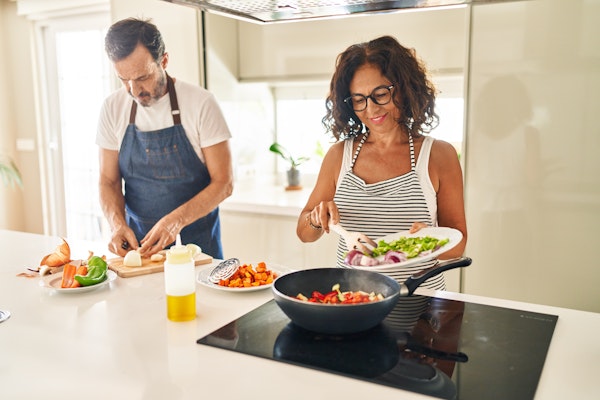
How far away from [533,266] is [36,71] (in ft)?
12.2

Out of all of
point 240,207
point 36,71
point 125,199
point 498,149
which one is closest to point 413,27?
point 498,149

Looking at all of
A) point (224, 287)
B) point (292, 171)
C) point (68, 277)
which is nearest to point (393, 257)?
point (224, 287)

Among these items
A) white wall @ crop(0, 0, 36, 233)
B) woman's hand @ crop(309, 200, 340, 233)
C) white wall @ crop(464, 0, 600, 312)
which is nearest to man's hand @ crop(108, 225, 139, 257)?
woman's hand @ crop(309, 200, 340, 233)

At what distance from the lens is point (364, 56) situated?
72.9 inches

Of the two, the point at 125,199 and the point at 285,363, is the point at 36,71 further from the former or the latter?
the point at 285,363

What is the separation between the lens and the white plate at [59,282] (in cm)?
150

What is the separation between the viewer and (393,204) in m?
1.79

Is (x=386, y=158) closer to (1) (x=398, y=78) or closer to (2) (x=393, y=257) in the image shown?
(1) (x=398, y=78)

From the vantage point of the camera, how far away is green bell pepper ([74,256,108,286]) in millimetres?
1530

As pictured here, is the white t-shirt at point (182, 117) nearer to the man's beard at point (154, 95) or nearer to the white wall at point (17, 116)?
the man's beard at point (154, 95)

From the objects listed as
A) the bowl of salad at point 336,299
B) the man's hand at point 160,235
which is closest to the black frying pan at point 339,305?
the bowl of salad at point 336,299

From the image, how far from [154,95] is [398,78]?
96 centimetres

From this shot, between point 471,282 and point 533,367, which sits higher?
point 533,367

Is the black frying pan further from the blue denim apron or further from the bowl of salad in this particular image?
the blue denim apron
